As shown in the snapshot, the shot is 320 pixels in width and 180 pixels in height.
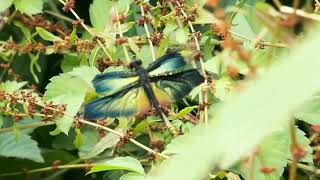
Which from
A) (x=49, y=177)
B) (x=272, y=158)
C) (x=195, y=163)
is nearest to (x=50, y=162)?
(x=49, y=177)

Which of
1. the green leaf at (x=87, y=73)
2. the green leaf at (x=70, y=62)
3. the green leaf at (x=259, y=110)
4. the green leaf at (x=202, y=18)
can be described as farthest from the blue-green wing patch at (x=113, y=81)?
the green leaf at (x=259, y=110)

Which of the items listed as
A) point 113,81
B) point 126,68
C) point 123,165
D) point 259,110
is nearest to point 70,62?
point 126,68

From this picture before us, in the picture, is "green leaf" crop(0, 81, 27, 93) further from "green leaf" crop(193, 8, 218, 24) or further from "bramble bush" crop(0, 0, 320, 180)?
"green leaf" crop(193, 8, 218, 24)

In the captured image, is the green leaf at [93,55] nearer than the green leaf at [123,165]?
No

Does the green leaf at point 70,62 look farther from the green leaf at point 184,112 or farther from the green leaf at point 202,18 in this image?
the green leaf at point 184,112

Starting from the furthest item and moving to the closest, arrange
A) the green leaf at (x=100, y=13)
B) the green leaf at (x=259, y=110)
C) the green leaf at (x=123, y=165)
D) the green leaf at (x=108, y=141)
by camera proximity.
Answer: the green leaf at (x=100, y=13)
the green leaf at (x=108, y=141)
the green leaf at (x=123, y=165)
the green leaf at (x=259, y=110)

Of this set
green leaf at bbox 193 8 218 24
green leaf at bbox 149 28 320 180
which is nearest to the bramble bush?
green leaf at bbox 193 8 218 24
